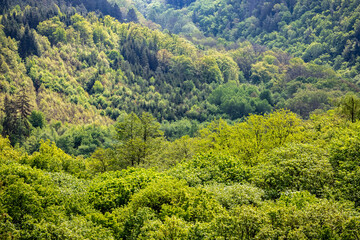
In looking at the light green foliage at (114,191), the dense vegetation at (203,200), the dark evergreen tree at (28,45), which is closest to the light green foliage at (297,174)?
the dense vegetation at (203,200)

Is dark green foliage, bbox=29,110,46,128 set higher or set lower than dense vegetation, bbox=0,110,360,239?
higher

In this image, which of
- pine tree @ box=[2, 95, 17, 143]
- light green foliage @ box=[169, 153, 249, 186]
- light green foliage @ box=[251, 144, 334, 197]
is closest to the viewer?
light green foliage @ box=[251, 144, 334, 197]

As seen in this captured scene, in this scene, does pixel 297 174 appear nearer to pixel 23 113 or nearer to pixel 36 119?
pixel 23 113

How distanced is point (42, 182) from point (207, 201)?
1512 cm

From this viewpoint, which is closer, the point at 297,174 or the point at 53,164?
the point at 297,174

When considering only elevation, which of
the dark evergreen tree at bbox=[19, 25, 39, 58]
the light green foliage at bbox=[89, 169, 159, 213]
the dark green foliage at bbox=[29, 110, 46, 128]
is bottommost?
the light green foliage at bbox=[89, 169, 159, 213]

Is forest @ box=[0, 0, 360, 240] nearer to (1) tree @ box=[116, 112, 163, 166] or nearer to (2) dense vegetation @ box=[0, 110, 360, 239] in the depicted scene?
(2) dense vegetation @ box=[0, 110, 360, 239]

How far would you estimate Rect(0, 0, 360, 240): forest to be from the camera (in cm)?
2423

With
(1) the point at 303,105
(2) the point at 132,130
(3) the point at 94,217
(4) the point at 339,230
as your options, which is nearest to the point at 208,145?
(2) the point at 132,130

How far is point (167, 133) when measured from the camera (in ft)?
417

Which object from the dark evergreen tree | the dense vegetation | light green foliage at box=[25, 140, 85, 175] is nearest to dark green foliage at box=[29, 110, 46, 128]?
the dark evergreen tree

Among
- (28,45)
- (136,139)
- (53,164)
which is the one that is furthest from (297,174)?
(28,45)

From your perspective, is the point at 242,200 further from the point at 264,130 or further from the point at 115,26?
the point at 115,26

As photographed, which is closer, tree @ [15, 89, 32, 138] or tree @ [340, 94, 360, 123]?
tree @ [340, 94, 360, 123]
